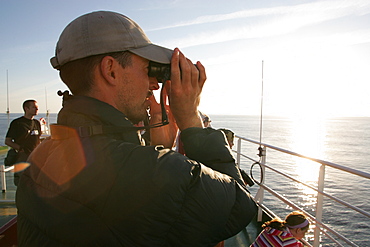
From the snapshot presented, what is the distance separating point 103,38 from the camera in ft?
2.93

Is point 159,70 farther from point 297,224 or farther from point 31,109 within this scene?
point 31,109

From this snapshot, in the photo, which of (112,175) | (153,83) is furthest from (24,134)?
(112,175)

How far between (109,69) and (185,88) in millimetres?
264

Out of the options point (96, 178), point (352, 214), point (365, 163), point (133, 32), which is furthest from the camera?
point (365, 163)

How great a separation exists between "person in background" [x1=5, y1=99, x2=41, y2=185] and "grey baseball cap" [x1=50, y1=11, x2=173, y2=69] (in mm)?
4373

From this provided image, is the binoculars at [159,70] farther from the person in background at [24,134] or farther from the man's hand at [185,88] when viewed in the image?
the person in background at [24,134]

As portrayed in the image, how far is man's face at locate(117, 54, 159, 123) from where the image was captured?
93cm

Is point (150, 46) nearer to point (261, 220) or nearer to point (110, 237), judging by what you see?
point (110, 237)

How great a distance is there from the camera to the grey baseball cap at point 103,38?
89 centimetres

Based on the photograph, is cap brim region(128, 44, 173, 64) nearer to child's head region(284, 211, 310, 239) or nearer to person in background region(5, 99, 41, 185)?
child's head region(284, 211, 310, 239)

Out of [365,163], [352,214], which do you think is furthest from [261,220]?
[365,163]

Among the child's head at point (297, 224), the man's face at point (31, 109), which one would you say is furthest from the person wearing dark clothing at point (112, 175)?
the man's face at point (31, 109)

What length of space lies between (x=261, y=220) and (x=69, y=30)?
393 cm

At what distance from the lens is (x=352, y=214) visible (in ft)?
36.8
